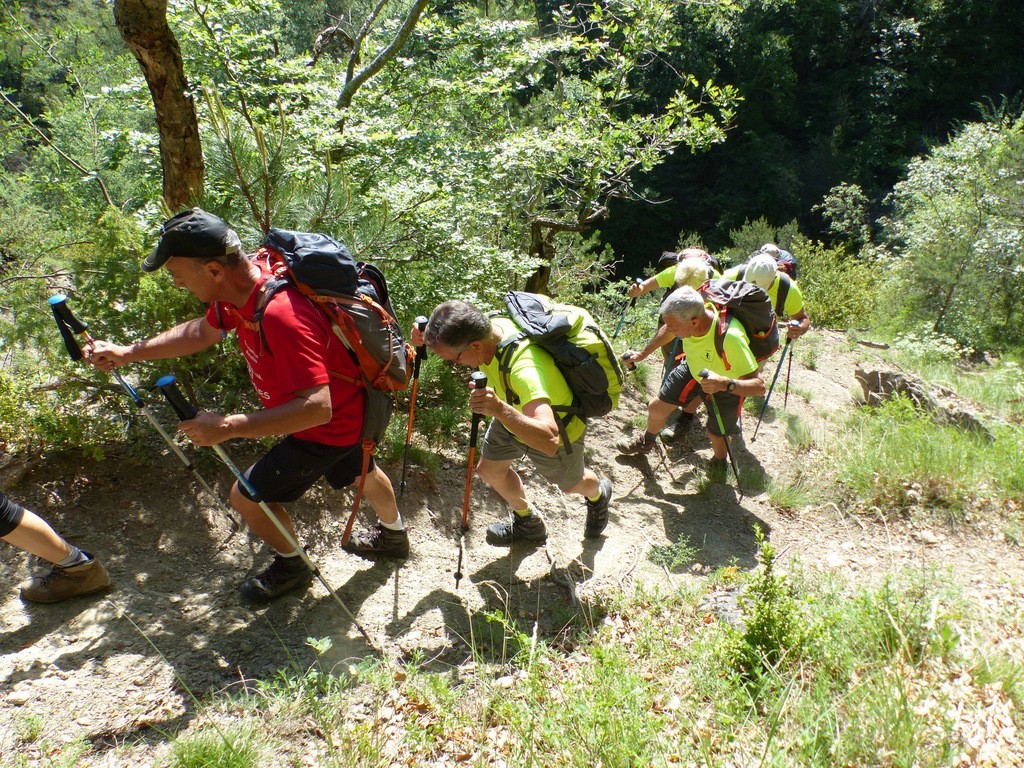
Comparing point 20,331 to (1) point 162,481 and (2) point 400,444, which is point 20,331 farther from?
(2) point 400,444

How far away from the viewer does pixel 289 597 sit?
3639 millimetres

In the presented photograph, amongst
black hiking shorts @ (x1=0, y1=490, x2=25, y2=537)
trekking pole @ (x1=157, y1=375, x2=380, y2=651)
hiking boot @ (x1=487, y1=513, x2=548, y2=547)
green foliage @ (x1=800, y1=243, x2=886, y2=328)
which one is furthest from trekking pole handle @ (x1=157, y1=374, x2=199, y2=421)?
green foliage @ (x1=800, y1=243, x2=886, y2=328)

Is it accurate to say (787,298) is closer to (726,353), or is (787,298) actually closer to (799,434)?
(799,434)

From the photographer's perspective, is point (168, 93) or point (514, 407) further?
point (168, 93)

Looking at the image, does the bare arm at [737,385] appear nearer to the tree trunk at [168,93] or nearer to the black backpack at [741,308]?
the black backpack at [741,308]

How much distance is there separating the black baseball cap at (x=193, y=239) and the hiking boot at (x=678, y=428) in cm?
469

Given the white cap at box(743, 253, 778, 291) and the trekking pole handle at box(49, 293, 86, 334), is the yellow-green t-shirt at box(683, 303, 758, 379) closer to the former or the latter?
the white cap at box(743, 253, 778, 291)

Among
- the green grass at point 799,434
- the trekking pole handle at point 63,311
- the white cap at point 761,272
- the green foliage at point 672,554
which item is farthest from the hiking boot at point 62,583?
the green grass at point 799,434

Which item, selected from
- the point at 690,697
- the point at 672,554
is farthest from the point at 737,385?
the point at 690,697

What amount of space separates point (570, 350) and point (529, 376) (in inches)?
12.3

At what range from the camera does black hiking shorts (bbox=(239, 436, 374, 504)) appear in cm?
318

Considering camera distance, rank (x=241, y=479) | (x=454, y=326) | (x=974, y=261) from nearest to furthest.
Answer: (x=241, y=479) < (x=454, y=326) < (x=974, y=261)

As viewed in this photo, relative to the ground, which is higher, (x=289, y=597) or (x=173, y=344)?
(x=173, y=344)

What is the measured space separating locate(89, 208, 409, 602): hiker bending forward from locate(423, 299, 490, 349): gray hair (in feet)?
1.42
